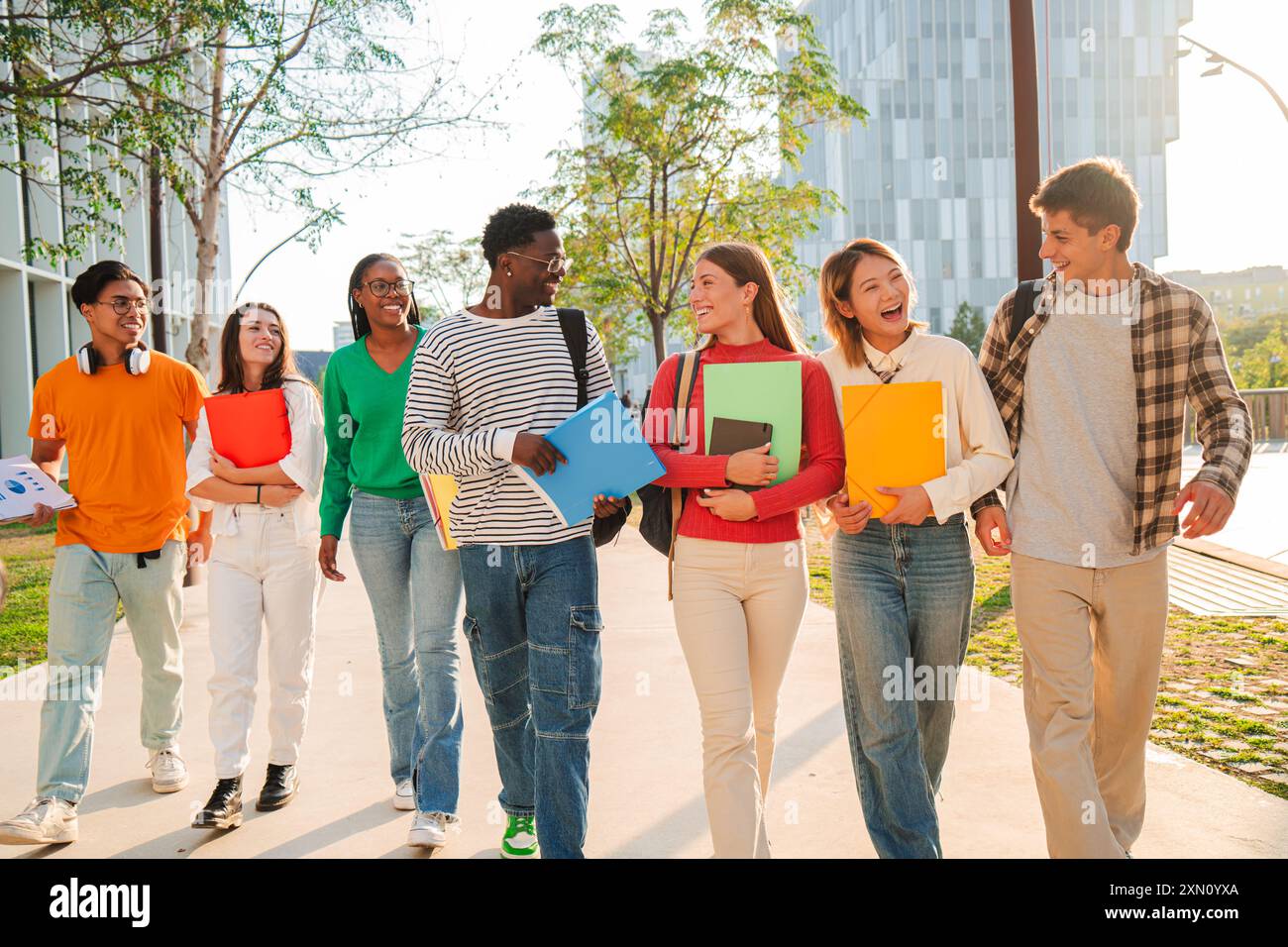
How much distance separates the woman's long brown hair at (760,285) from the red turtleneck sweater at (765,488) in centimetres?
5

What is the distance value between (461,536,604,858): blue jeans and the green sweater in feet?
2.64

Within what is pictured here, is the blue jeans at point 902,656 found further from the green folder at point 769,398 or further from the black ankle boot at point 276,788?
the black ankle boot at point 276,788

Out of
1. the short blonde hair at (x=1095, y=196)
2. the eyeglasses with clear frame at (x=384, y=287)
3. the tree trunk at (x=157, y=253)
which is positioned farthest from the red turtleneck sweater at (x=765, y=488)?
the tree trunk at (x=157, y=253)

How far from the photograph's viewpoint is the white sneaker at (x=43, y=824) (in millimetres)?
3990

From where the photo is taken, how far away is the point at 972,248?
3312 inches

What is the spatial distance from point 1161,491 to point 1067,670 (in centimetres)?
64

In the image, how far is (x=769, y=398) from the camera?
3.51 metres

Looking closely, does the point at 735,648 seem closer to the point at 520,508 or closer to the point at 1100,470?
the point at 520,508

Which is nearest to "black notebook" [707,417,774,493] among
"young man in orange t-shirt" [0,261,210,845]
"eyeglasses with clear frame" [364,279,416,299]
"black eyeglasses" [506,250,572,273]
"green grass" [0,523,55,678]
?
"black eyeglasses" [506,250,572,273]

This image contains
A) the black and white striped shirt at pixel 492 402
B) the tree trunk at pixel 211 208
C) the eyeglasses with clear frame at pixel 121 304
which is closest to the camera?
the black and white striped shirt at pixel 492 402

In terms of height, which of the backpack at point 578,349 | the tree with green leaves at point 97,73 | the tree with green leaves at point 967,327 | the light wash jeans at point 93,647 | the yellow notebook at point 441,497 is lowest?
the light wash jeans at point 93,647
